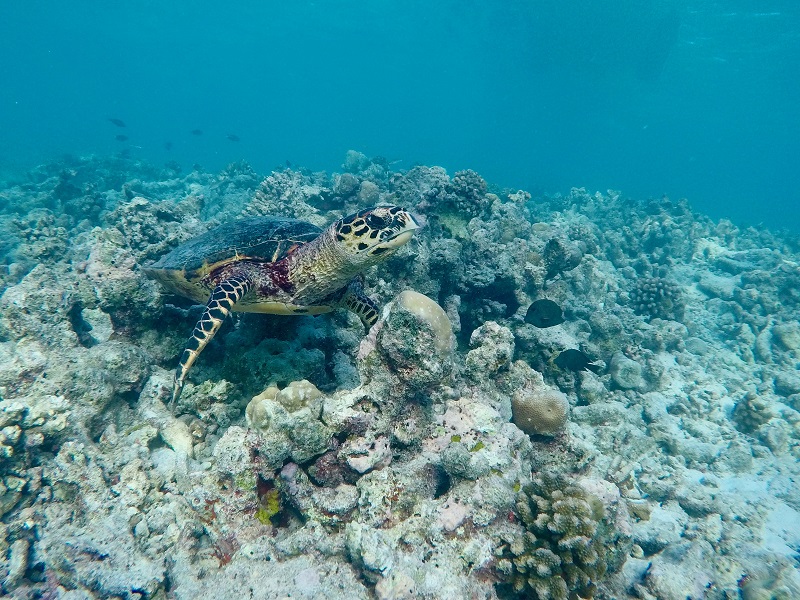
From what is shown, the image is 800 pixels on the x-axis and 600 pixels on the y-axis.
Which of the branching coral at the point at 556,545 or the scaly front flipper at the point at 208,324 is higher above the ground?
the branching coral at the point at 556,545

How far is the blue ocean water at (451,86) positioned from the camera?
4825 cm

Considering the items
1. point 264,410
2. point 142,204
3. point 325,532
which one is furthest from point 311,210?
point 325,532

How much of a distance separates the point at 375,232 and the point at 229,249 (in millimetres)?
2168

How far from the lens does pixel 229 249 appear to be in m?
4.97

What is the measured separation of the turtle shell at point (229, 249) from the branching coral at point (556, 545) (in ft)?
12.9

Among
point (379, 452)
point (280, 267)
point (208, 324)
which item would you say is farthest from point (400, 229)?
point (208, 324)

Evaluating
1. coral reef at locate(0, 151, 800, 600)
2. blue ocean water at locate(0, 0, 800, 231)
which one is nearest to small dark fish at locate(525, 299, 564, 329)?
coral reef at locate(0, 151, 800, 600)

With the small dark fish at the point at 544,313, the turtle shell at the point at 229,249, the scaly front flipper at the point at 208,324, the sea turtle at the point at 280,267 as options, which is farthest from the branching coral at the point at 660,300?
the scaly front flipper at the point at 208,324

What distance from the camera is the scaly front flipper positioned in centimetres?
403

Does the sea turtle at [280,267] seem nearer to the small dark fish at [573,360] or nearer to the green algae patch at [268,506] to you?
the green algae patch at [268,506]

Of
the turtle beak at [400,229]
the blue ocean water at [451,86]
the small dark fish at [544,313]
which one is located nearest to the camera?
the turtle beak at [400,229]

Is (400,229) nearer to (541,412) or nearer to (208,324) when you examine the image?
(208,324)

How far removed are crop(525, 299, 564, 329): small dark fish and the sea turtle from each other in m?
2.80

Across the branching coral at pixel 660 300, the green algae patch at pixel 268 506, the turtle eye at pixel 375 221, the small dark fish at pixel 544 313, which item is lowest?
the green algae patch at pixel 268 506
